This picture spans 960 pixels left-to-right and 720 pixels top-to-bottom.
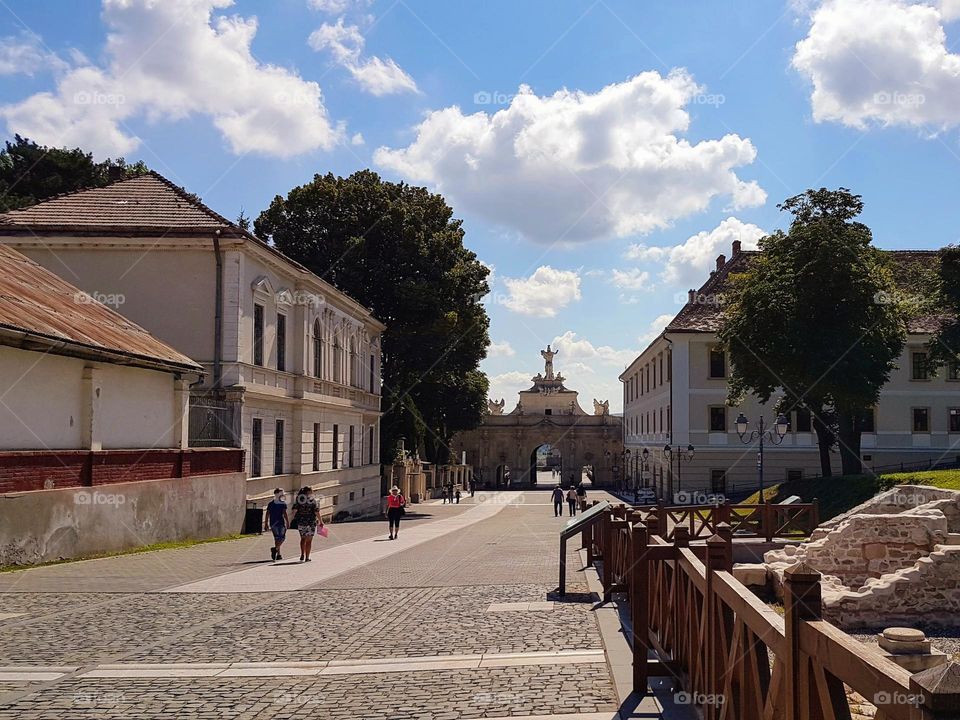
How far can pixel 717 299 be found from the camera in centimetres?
4659

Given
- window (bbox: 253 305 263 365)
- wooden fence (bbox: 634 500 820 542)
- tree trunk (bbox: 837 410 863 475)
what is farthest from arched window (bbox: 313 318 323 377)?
tree trunk (bbox: 837 410 863 475)

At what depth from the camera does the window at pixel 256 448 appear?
2746cm

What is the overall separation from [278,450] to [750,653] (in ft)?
87.1

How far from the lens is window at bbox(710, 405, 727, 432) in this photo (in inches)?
1855

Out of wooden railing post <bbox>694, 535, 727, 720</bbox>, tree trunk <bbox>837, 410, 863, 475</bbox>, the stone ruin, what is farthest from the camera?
tree trunk <bbox>837, 410, 863, 475</bbox>

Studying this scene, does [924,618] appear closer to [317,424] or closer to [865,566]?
[865,566]

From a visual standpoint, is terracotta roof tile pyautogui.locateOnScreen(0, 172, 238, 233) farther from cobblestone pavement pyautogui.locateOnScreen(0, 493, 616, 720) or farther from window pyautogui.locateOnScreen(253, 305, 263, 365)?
cobblestone pavement pyautogui.locateOnScreen(0, 493, 616, 720)

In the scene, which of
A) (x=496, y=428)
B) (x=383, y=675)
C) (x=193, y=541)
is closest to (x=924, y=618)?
(x=383, y=675)

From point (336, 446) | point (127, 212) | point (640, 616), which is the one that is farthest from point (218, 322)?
point (640, 616)

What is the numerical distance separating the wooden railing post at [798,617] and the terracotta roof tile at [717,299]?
142 feet

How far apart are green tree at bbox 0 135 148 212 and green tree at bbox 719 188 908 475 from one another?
32.2 metres

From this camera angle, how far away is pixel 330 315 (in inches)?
1384

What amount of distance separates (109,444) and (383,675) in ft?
44.8

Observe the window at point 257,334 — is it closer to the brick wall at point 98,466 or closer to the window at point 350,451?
the brick wall at point 98,466
